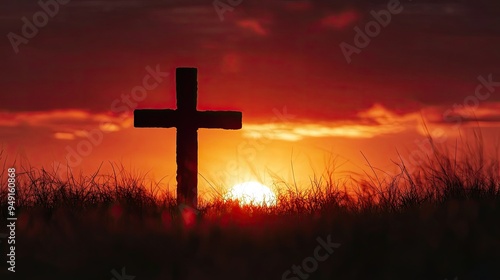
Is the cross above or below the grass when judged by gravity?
above

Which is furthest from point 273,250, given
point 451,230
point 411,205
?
point 411,205

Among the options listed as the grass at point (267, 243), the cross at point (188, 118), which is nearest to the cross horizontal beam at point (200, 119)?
the cross at point (188, 118)

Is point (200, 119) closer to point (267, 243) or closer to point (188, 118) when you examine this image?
point (188, 118)

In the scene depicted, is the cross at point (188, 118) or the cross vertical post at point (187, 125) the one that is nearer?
the cross vertical post at point (187, 125)

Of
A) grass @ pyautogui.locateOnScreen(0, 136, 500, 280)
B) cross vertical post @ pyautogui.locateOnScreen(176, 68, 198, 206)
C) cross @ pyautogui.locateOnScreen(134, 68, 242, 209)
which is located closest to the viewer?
grass @ pyautogui.locateOnScreen(0, 136, 500, 280)

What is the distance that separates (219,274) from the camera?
5.95m

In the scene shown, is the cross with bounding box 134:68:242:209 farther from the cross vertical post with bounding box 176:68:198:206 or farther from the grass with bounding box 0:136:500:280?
the grass with bounding box 0:136:500:280

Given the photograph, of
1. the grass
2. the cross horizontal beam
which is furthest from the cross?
the grass

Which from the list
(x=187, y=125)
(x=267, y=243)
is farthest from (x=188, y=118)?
(x=267, y=243)

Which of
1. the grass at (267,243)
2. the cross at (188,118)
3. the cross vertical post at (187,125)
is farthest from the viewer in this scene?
the cross at (188,118)

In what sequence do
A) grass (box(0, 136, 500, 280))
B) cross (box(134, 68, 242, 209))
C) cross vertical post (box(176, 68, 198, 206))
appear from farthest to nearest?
cross (box(134, 68, 242, 209)) → cross vertical post (box(176, 68, 198, 206)) → grass (box(0, 136, 500, 280))

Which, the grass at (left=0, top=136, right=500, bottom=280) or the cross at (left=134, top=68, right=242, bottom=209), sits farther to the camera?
the cross at (left=134, top=68, right=242, bottom=209)

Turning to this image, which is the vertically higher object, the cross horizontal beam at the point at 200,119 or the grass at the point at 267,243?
the cross horizontal beam at the point at 200,119

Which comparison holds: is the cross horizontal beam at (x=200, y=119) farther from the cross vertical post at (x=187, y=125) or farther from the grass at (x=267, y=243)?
the grass at (x=267, y=243)
